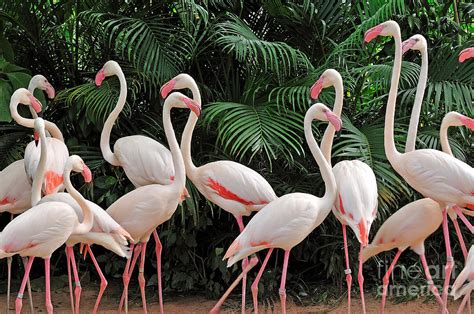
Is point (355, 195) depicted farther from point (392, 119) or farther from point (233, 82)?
point (233, 82)

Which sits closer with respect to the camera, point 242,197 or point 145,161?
point 242,197

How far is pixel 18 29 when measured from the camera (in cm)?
707

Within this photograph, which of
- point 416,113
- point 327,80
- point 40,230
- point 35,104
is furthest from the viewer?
point 35,104

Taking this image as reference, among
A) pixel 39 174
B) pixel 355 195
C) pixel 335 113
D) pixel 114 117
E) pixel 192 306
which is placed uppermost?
pixel 114 117

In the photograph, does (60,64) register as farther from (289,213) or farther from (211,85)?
(289,213)

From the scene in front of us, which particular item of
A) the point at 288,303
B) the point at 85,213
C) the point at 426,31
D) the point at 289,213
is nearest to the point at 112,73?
the point at 85,213

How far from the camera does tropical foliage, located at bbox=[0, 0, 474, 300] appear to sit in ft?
19.3

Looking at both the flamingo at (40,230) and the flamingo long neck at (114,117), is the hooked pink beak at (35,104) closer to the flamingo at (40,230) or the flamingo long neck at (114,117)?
the flamingo long neck at (114,117)

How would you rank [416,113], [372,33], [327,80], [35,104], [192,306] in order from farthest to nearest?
[192,306], [35,104], [416,113], [327,80], [372,33]

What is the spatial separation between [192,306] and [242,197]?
1.47 meters

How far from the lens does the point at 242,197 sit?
204 inches

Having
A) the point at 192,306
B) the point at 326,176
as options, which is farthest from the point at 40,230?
the point at 192,306

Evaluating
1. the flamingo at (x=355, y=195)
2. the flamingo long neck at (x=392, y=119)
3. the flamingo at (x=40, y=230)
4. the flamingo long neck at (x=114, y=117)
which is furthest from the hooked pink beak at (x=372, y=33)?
the flamingo at (x=40, y=230)

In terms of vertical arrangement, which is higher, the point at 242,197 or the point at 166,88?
the point at 166,88
